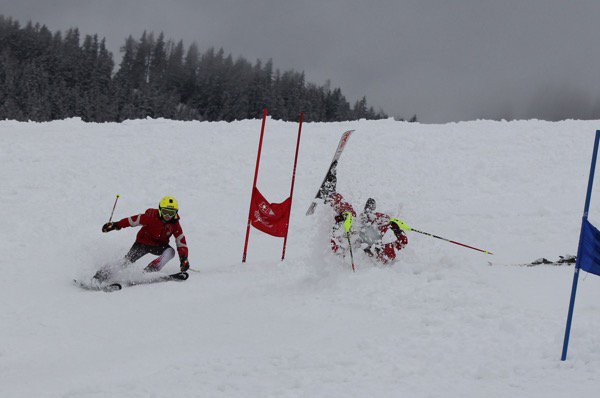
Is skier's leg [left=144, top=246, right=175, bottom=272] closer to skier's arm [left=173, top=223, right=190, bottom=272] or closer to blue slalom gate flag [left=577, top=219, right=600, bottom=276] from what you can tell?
skier's arm [left=173, top=223, right=190, bottom=272]

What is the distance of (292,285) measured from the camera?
8570mm

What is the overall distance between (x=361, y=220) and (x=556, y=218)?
7379 mm

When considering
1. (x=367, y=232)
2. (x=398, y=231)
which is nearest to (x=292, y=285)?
(x=367, y=232)

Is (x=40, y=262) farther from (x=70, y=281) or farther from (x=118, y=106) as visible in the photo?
(x=118, y=106)

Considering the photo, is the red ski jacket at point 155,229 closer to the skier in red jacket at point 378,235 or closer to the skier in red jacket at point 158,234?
the skier in red jacket at point 158,234

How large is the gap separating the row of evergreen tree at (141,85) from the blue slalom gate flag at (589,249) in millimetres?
82737

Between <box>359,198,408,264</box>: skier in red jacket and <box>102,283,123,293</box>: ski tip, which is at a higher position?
<box>359,198,408,264</box>: skier in red jacket

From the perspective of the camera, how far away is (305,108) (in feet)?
342

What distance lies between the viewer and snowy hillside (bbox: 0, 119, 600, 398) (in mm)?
4895

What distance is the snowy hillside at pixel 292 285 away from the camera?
4895mm

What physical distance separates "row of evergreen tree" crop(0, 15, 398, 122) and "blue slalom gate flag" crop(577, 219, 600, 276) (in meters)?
82.7

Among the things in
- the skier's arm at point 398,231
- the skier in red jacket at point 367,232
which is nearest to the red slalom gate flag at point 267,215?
the skier in red jacket at point 367,232

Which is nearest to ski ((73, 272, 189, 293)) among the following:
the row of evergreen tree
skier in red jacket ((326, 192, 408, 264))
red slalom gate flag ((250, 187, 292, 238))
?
red slalom gate flag ((250, 187, 292, 238))

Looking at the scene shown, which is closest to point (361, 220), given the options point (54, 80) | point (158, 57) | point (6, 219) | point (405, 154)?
point (6, 219)
